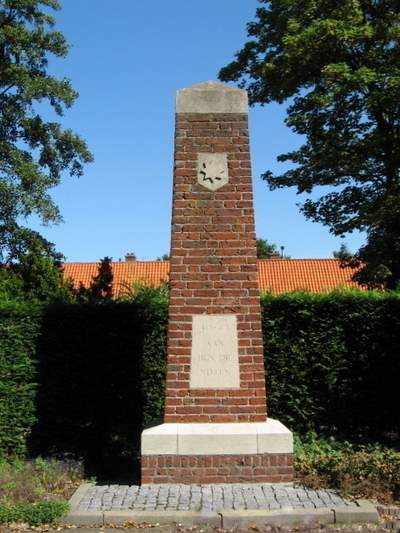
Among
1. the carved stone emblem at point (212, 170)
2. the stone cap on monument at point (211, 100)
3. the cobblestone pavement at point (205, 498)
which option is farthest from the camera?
the stone cap on monument at point (211, 100)

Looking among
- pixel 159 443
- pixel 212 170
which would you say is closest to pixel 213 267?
pixel 212 170

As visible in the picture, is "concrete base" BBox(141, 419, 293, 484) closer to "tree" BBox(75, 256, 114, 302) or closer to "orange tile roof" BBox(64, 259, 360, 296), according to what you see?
"tree" BBox(75, 256, 114, 302)

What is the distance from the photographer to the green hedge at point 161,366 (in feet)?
28.5

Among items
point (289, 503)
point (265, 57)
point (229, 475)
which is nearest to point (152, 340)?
point (229, 475)

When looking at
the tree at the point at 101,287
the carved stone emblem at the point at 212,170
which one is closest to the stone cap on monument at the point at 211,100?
the carved stone emblem at the point at 212,170

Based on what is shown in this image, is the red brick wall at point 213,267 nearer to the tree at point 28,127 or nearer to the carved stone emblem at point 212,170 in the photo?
the carved stone emblem at point 212,170

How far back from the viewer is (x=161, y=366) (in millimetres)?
9031

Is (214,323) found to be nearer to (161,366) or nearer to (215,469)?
(215,469)

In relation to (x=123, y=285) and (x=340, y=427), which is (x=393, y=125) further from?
(x=340, y=427)

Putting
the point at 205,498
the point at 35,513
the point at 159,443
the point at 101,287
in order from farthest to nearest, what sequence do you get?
the point at 101,287
the point at 159,443
the point at 205,498
the point at 35,513

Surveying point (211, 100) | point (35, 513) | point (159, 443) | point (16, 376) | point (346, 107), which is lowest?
point (35, 513)

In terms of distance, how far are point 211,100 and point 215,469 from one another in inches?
153

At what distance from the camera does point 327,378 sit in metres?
8.99

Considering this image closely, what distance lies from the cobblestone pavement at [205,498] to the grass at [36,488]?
0.29 meters
